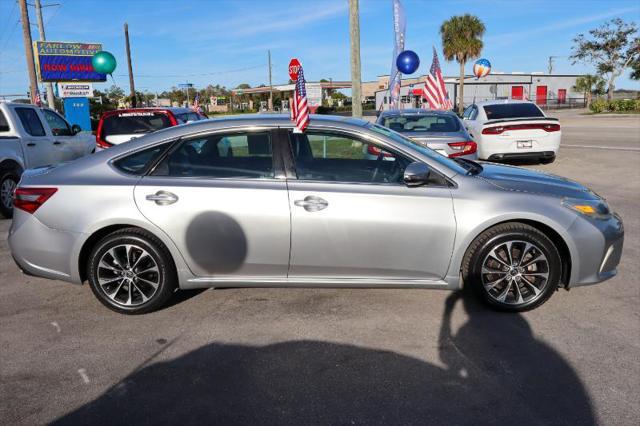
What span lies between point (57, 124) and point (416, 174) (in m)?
9.05

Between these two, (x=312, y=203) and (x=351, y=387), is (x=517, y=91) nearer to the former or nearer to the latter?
(x=312, y=203)

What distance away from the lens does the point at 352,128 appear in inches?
164

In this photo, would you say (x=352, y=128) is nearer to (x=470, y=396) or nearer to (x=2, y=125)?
(x=470, y=396)

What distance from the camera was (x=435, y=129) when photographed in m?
9.04

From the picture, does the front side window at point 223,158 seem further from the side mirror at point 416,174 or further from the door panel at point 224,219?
the side mirror at point 416,174

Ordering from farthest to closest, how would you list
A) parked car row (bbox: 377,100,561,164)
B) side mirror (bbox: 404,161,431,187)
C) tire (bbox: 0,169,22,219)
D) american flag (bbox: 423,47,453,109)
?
american flag (bbox: 423,47,453,109)
parked car row (bbox: 377,100,561,164)
tire (bbox: 0,169,22,219)
side mirror (bbox: 404,161,431,187)

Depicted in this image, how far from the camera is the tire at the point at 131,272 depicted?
407cm

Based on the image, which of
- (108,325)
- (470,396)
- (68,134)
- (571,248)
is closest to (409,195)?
(571,248)

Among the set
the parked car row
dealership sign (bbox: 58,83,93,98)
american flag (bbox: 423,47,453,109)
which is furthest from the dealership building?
the parked car row

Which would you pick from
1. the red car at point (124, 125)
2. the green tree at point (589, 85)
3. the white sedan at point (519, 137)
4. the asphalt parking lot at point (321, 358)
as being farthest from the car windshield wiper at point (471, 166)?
the green tree at point (589, 85)

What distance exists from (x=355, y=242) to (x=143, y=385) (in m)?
1.80

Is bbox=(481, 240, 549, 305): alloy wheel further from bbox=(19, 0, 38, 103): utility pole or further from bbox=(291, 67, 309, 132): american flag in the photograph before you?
→ bbox=(19, 0, 38, 103): utility pole

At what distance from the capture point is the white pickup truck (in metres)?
8.22

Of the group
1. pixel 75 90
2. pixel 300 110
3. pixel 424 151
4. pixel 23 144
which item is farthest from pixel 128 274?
pixel 75 90
